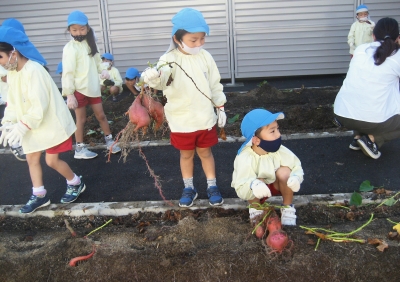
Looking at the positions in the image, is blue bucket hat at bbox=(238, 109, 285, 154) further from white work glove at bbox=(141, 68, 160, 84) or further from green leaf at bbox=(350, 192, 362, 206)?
green leaf at bbox=(350, 192, 362, 206)

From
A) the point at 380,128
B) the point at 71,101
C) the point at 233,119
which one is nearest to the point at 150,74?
the point at 71,101

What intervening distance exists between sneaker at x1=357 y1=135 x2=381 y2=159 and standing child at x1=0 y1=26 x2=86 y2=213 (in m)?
3.34

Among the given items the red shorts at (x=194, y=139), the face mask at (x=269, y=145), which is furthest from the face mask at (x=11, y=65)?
the face mask at (x=269, y=145)

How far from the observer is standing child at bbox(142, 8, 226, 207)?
3.20 metres

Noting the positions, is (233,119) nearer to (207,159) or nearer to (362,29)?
(207,159)

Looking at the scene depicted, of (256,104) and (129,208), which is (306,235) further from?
(256,104)

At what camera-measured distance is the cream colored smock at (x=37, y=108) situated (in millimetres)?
3482

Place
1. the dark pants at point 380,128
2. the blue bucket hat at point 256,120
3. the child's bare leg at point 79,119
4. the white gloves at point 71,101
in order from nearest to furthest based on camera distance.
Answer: the blue bucket hat at point 256,120
the dark pants at point 380,128
the white gloves at point 71,101
the child's bare leg at point 79,119

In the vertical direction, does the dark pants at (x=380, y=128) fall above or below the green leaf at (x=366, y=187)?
above

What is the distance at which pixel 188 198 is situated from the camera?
146 inches

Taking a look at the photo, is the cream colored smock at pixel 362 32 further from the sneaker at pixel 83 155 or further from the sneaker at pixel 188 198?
the sneaker at pixel 188 198

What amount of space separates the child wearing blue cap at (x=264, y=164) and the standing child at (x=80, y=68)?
95.4 inches

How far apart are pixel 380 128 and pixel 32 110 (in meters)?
3.74

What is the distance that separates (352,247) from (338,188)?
128 centimetres
